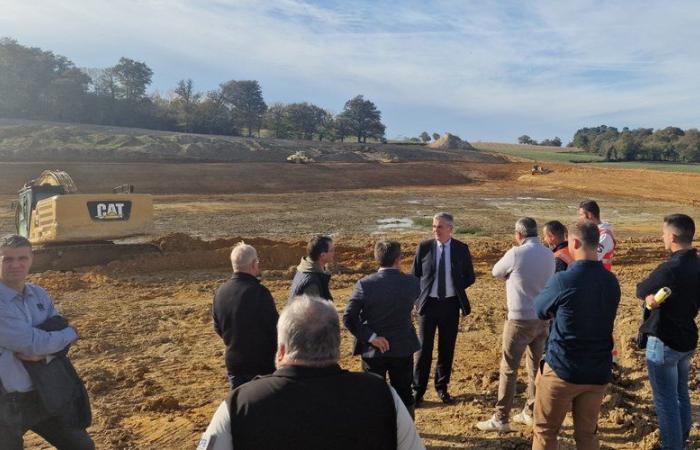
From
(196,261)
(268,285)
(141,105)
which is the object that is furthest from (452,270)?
(141,105)

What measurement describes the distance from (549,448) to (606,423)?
161 centimetres

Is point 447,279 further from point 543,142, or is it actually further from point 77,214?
point 543,142

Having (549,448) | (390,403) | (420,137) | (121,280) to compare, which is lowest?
(121,280)

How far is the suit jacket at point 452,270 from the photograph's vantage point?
5047 millimetres

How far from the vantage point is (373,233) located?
60.3 feet

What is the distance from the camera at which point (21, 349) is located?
2.92 m

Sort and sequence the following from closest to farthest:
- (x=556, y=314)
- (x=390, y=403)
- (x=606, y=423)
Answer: (x=390, y=403), (x=556, y=314), (x=606, y=423)

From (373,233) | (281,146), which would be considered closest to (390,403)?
(373,233)

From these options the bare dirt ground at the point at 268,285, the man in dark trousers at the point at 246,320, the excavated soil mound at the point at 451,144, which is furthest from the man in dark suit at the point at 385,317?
the excavated soil mound at the point at 451,144

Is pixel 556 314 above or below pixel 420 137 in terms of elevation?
below

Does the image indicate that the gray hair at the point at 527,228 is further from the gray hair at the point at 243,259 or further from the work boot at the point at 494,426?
the gray hair at the point at 243,259

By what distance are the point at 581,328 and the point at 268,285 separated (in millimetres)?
8397

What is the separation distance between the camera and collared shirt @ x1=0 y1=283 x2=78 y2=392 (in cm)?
291

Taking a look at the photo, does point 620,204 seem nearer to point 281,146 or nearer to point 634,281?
point 634,281
